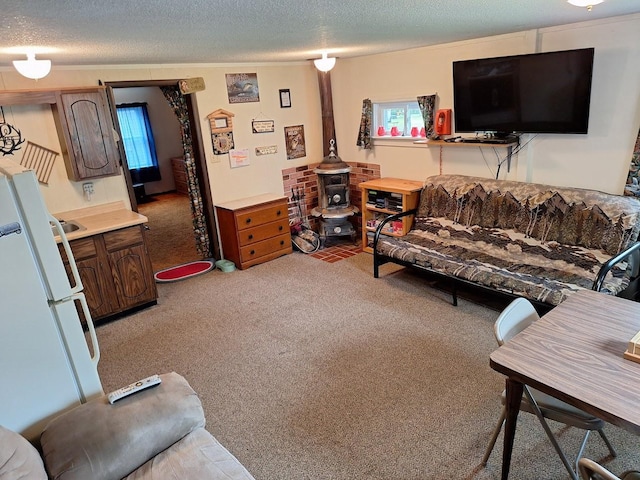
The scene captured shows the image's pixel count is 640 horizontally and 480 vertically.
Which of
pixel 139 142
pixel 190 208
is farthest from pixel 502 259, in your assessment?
pixel 139 142

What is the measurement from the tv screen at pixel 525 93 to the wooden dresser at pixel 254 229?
2161 millimetres

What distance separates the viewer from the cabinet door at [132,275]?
3686 millimetres

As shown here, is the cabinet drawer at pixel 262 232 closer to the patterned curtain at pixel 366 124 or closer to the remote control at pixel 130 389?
the patterned curtain at pixel 366 124

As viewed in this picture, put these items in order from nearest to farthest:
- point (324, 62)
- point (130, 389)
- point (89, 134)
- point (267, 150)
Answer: point (130, 389), point (89, 134), point (324, 62), point (267, 150)

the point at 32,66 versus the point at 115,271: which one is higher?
the point at 32,66

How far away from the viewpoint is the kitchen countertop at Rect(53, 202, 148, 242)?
3508 millimetres

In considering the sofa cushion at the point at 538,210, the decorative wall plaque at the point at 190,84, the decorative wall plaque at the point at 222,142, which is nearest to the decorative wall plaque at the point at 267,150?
the decorative wall plaque at the point at 222,142

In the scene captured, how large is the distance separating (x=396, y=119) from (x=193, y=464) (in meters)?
4.22

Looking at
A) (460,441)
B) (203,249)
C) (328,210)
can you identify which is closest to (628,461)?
(460,441)

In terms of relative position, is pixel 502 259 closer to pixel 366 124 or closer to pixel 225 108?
pixel 366 124

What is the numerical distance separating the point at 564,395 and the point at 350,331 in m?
1.91

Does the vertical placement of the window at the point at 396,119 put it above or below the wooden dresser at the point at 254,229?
above

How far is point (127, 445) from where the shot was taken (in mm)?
1585

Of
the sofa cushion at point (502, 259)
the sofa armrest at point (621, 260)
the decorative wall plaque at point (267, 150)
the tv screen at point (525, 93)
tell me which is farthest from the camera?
the decorative wall plaque at point (267, 150)
